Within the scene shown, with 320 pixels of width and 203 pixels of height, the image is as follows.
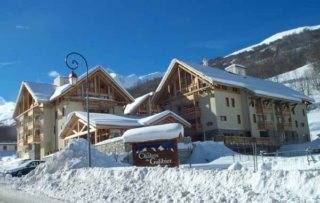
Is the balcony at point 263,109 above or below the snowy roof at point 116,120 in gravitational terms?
above

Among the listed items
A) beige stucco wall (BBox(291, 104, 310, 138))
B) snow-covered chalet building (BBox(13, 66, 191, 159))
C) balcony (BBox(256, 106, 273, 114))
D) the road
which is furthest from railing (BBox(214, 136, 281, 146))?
the road

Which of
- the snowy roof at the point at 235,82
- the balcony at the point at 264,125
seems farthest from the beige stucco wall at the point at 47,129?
the balcony at the point at 264,125

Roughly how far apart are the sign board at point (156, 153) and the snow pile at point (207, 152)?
1551cm

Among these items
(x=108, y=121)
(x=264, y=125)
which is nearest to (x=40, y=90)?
(x=108, y=121)

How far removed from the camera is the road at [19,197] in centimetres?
1683

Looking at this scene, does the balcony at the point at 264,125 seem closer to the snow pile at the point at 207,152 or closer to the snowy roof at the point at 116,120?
the snowy roof at the point at 116,120

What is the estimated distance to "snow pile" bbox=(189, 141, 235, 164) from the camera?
124 ft

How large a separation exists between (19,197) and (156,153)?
19.6 ft

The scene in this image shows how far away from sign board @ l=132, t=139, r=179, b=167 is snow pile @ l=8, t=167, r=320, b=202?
2291mm

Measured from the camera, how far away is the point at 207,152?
38.8 meters

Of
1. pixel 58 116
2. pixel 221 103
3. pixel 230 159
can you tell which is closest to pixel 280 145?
pixel 221 103

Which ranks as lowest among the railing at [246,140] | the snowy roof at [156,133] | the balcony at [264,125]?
the snowy roof at [156,133]

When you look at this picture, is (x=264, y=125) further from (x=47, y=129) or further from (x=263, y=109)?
(x=47, y=129)

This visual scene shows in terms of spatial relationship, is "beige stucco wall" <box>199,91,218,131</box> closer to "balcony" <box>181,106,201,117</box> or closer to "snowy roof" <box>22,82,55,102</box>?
"balcony" <box>181,106,201,117</box>
